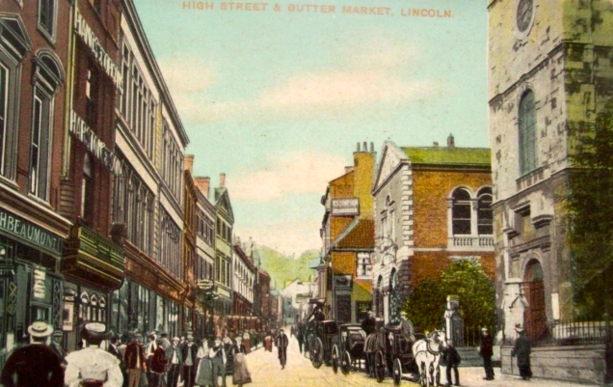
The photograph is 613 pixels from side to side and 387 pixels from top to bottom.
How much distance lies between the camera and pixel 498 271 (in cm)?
1070

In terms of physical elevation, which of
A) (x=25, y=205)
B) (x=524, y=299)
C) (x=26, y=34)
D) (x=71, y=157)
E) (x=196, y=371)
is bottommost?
(x=196, y=371)

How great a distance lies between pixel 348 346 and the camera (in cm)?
1196

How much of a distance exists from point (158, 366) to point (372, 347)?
3.12 metres

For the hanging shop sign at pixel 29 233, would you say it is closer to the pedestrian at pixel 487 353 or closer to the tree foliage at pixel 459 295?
the tree foliage at pixel 459 295

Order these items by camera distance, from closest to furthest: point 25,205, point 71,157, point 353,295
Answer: point 25,205, point 71,157, point 353,295

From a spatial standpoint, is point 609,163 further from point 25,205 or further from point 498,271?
point 25,205

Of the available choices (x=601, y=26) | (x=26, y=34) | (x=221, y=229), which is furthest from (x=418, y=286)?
(x=26, y=34)

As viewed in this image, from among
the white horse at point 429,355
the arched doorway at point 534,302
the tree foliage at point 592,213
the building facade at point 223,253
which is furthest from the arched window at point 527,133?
the building facade at point 223,253

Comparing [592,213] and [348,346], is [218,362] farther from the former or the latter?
[592,213]

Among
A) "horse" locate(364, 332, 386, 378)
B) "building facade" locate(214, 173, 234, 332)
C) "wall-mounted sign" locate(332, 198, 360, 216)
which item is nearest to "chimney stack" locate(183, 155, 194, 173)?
"building facade" locate(214, 173, 234, 332)

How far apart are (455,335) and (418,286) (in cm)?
75

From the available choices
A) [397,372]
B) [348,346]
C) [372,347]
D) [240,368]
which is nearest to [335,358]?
[348,346]

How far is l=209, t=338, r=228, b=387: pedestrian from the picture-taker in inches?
390

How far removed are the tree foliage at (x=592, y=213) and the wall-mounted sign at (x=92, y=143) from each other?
5.25 metres
